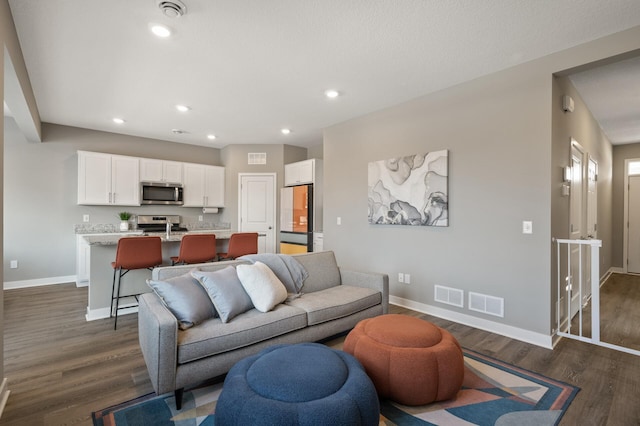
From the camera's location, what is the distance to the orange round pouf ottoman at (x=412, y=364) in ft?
6.10

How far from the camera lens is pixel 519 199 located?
9.97 ft

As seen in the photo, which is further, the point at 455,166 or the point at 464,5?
the point at 455,166

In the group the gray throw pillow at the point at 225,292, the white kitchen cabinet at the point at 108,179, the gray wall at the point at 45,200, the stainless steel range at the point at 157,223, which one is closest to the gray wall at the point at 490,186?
the gray throw pillow at the point at 225,292

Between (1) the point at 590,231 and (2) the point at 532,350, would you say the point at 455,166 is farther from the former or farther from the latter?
(1) the point at 590,231

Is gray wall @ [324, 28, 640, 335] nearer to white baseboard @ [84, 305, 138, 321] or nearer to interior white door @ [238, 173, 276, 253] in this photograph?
interior white door @ [238, 173, 276, 253]

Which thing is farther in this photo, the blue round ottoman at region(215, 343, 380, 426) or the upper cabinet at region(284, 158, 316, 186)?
the upper cabinet at region(284, 158, 316, 186)

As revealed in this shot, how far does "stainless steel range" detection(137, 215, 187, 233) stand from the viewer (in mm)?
5949

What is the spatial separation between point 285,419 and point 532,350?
2559 mm

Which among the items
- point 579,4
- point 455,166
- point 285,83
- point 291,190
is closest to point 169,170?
point 291,190

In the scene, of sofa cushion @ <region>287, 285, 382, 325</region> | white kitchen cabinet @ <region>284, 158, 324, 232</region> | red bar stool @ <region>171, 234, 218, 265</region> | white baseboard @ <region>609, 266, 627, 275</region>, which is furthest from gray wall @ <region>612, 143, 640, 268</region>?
red bar stool @ <region>171, 234, 218, 265</region>

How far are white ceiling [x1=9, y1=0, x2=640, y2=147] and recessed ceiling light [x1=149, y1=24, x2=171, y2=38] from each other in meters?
0.06

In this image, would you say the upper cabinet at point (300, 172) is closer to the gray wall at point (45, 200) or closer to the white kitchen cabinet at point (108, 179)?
the white kitchen cabinet at point (108, 179)

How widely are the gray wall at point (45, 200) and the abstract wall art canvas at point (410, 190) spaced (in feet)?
16.1

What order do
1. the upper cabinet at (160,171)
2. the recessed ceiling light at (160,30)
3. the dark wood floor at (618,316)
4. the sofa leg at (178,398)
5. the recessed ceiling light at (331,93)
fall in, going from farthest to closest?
the upper cabinet at (160,171)
the recessed ceiling light at (331,93)
the dark wood floor at (618,316)
the recessed ceiling light at (160,30)
the sofa leg at (178,398)
